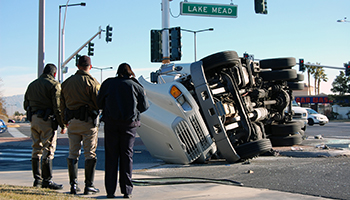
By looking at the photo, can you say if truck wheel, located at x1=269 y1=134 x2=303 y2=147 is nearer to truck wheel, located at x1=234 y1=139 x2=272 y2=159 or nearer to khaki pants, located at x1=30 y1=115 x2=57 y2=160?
truck wheel, located at x1=234 y1=139 x2=272 y2=159

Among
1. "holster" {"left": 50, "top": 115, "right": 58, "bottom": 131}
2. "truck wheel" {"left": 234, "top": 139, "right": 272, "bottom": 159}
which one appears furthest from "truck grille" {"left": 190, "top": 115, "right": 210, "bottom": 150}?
"holster" {"left": 50, "top": 115, "right": 58, "bottom": 131}

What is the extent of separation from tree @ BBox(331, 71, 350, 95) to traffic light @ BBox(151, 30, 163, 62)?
47.2 metres

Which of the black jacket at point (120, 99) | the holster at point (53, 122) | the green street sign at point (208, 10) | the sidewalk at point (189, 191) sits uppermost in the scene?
the green street sign at point (208, 10)

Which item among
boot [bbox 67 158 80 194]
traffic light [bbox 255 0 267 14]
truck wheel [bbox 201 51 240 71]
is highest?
traffic light [bbox 255 0 267 14]

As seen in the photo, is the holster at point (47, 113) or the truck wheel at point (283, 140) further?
the truck wheel at point (283, 140)

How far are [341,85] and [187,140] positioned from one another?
176ft

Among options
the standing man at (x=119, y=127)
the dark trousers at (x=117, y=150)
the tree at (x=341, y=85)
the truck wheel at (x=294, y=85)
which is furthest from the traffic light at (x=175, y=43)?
the tree at (x=341, y=85)

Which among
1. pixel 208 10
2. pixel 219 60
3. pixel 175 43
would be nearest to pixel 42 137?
pixel 219 60

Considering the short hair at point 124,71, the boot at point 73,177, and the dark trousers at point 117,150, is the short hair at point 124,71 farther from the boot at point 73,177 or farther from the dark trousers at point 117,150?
the boot at point 73,177

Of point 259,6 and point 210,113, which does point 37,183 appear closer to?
point 210,113

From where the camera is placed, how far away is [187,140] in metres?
7.02

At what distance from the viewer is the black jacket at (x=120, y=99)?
4637mm

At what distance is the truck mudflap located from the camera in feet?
22.7

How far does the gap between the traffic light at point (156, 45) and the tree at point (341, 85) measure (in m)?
47.2
